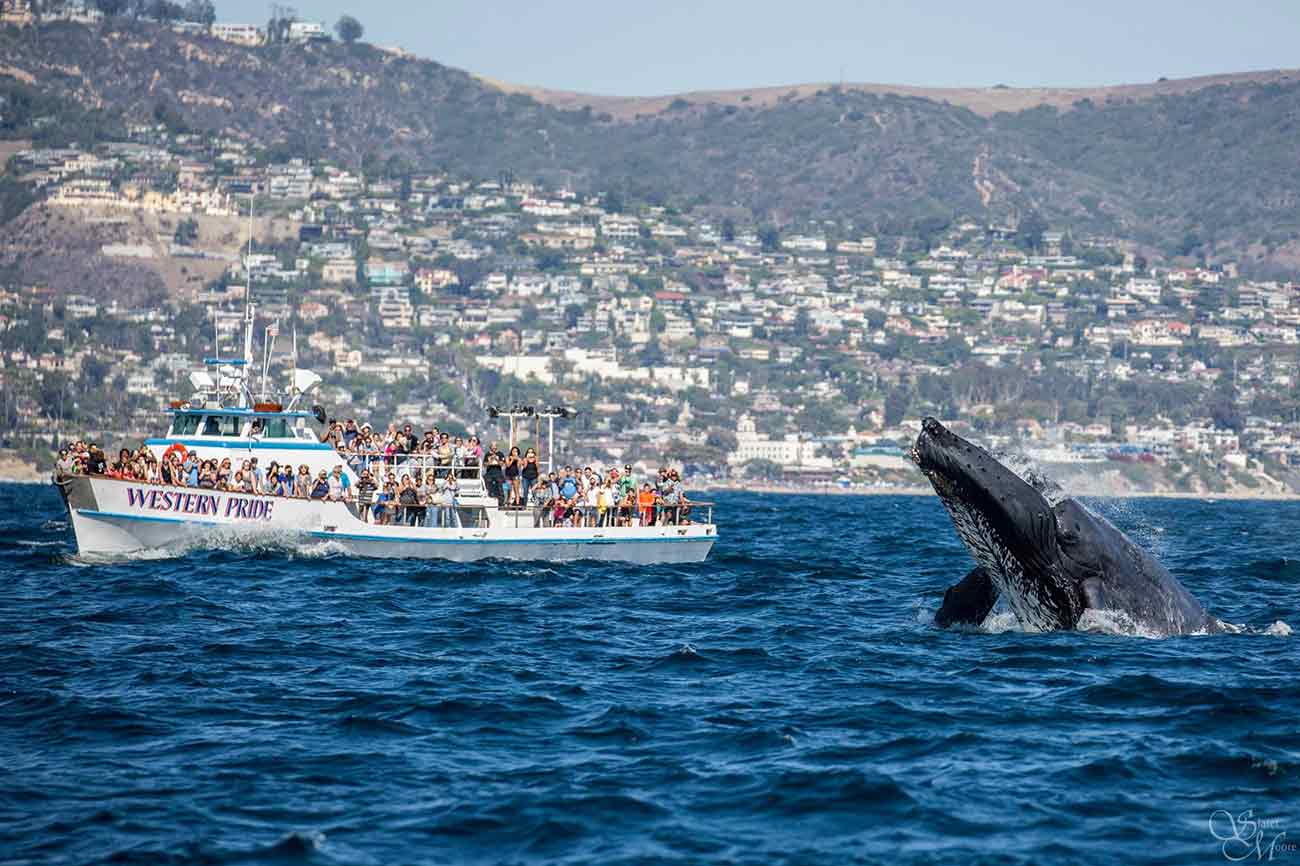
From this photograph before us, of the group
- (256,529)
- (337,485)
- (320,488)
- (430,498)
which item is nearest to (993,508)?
(430,498)

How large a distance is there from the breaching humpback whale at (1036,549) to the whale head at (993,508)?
1 centimetres

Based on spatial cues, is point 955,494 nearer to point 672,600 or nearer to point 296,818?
point 296,818

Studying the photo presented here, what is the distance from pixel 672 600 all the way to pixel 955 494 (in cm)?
1443

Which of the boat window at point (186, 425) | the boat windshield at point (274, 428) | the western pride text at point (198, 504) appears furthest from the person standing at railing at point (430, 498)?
the boat window at point (186, 425)

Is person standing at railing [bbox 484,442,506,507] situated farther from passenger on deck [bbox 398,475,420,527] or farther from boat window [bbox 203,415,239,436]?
boat window [bbox 203,415,239,436]

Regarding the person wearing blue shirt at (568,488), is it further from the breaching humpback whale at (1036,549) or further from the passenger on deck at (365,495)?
the breaching humpback whale at (1036,549)

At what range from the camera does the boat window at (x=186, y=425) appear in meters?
47.2

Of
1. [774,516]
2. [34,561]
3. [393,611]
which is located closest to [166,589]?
[393,611]

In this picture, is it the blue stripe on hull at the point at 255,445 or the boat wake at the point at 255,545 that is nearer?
the boat wake at the point at 255,545

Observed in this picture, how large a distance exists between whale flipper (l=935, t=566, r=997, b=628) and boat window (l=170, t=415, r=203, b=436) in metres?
25.3

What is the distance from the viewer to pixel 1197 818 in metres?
17.0

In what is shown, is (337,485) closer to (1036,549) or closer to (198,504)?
(198,504)

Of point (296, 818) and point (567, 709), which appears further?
point (567, 709)

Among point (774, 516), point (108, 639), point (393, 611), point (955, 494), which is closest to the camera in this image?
point (955, 494)
